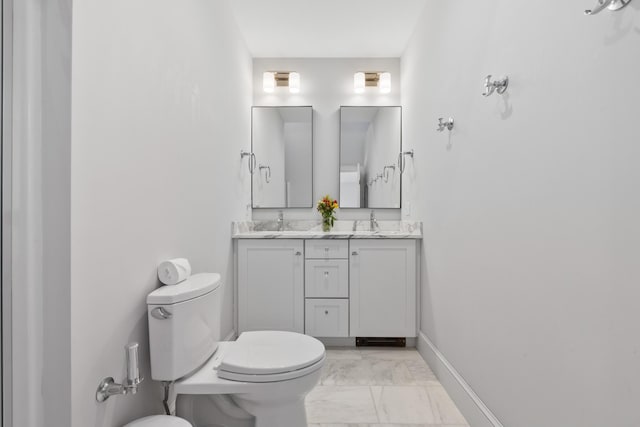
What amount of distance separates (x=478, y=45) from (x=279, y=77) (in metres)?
1.97

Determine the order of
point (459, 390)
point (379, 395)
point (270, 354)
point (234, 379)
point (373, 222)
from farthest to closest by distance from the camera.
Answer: point (373, 222) < point (379, 395) < point (459, 390) < point (270, 354) < point (234, 379)

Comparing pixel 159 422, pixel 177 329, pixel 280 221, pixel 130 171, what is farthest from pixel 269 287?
pixel 130 171

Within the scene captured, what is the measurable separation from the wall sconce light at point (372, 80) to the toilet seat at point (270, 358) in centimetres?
234

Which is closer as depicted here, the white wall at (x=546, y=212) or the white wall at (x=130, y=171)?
the white wall at (x=546, y=212)

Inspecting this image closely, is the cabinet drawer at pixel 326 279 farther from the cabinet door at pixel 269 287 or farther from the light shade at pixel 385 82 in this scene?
the light shade at pixel 385 82

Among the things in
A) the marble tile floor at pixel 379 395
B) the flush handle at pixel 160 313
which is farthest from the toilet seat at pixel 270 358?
the marble tile floor at pixel 379 395

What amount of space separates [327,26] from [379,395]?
259 cm

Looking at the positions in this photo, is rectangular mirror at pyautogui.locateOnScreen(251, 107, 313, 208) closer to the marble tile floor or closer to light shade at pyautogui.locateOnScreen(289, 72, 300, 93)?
light shade at pyautogui.locateOnScreen(289, 72, 300, 93)

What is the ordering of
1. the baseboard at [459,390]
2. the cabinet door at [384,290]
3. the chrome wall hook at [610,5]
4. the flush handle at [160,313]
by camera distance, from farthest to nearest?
the cabinet door at [384,290]
the baseboard at [459,390]
the flush handle at [160,313]
the chrome wall hook at [610,5]

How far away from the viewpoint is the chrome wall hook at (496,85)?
1.25 m

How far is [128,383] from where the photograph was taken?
3.15 ft

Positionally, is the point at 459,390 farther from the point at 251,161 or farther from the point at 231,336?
the point at 251,161

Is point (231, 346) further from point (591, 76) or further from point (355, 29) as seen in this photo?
point (355, 29)

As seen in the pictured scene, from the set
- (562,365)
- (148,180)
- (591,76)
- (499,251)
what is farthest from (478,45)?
(148,180)
